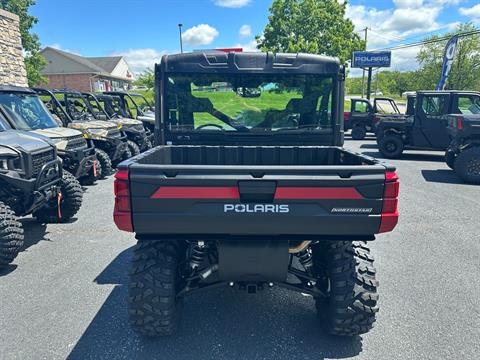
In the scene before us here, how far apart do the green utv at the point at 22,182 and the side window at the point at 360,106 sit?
46.5 ft

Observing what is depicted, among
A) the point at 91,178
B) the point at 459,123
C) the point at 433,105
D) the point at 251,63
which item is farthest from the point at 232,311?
the point at 433,105

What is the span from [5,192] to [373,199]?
4.33m

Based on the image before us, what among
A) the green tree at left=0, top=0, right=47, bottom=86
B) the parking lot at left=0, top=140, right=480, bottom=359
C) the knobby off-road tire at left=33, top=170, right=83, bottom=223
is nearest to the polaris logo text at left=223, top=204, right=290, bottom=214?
the parking lot at left=0, top=140, right=480, bottom=359

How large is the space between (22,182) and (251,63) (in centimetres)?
308

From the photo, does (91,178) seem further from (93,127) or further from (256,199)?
(256,199)

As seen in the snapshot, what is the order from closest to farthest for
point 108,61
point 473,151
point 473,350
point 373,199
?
point 373,199
point 473,350
point 473,151
point 108,61

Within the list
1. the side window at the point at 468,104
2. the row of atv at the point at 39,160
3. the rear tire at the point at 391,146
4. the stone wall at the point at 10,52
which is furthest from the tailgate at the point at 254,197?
the stone wall at the point at 10,52

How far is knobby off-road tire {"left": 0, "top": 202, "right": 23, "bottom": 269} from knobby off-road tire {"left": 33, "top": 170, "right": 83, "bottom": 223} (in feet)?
4.50

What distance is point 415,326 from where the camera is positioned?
2.93 m

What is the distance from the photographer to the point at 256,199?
7.21 ft

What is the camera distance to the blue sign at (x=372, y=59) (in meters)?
25.9

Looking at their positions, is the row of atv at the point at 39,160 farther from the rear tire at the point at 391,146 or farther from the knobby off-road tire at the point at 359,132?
the knobby off-road tire at the point at 359,132

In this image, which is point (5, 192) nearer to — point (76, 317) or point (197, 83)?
point (76, 317)

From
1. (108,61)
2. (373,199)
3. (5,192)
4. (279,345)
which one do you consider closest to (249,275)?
(279,345)
